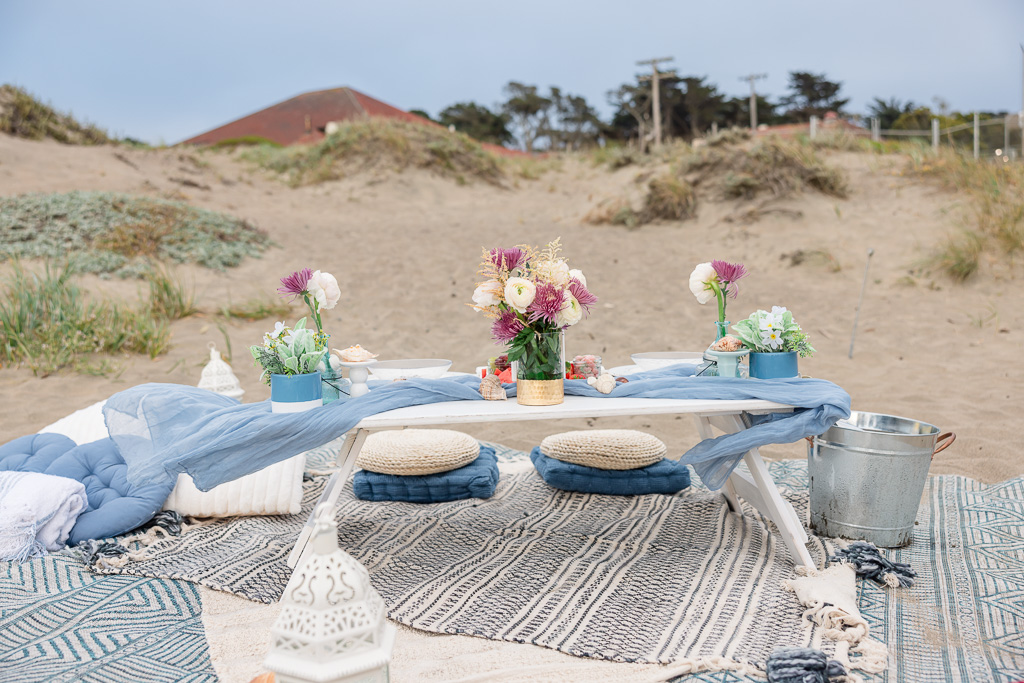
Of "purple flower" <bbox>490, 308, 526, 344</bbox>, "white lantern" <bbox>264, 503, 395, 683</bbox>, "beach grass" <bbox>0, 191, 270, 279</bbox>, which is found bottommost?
"white lantern" <bbox>264, 503, 395, 683</bbox>

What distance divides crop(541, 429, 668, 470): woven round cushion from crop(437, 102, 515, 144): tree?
26.2 meters

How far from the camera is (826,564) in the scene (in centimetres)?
280

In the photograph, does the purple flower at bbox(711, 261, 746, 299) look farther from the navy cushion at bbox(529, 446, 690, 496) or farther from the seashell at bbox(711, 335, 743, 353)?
the navy cushion at bbox(529, 446, 690, 496)

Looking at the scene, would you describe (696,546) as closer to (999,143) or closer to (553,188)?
(999,143)

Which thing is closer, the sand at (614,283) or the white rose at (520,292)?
the white rose at (520,292)

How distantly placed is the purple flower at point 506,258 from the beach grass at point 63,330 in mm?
5064

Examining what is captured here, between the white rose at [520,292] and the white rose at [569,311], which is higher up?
the white rose at [520,292]

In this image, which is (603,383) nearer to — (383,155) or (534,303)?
(534,303)

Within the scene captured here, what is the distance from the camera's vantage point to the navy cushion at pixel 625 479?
373cm

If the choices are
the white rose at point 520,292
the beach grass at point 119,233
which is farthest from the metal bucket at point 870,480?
the beach grass at point 119,233

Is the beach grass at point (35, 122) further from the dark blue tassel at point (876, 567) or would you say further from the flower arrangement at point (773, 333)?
the dark blue tassel at point (876, 567)

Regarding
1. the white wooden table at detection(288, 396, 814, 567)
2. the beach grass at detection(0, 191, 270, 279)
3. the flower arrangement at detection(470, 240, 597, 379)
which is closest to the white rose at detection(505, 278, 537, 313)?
the flower arrangement at detection(470, 240, 597, 379)

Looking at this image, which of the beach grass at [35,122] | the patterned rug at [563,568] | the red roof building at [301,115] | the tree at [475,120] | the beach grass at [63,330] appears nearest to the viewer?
the patterned rug at [563,568]

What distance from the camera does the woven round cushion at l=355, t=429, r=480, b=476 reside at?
3678 mm
